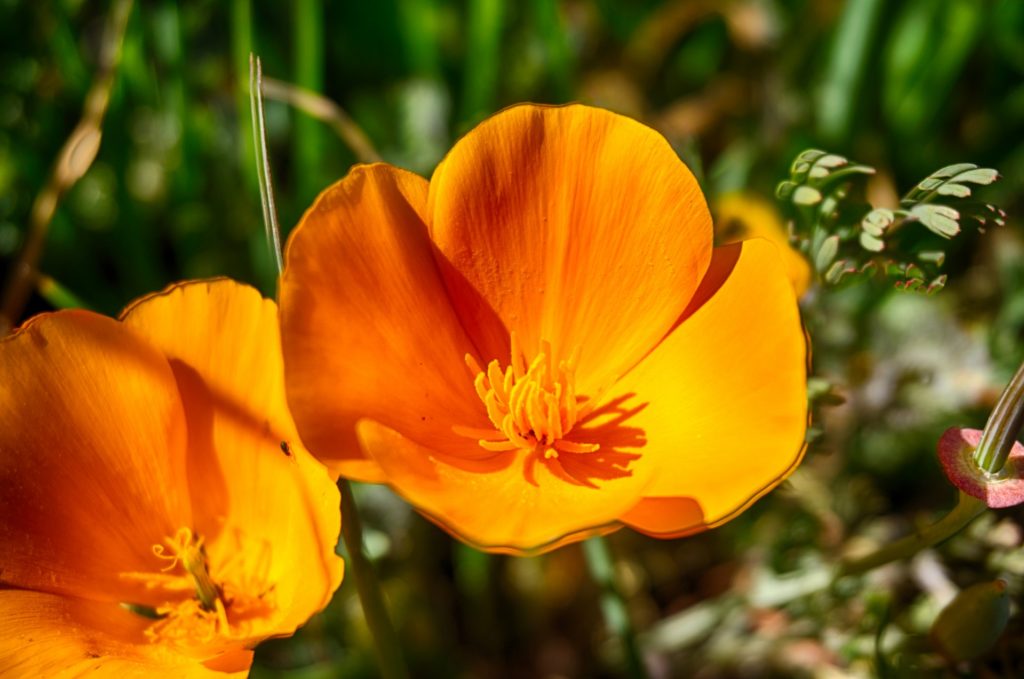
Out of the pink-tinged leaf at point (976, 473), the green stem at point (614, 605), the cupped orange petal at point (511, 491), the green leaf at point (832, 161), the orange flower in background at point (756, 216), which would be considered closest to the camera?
the cupped orange petal at point (511, 491)

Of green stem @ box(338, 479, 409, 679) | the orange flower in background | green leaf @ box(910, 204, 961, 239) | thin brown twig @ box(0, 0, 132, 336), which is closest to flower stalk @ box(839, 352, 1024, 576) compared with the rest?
green leaf @ box(910, 204, 961, 239)

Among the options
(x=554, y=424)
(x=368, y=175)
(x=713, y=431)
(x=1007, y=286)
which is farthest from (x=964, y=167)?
(x=1007, y=286)

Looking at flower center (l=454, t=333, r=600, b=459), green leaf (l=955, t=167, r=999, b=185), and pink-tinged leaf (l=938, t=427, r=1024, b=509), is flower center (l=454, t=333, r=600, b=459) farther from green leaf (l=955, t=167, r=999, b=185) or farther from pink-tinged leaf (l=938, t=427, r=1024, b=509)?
green leaf (l=955, t=167, r=999, b=185)

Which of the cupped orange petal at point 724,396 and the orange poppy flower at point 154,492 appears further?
the orange poppy flower at point 154,492

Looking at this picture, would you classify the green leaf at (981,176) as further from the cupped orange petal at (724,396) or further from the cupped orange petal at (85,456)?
the cupped orange petal at (85,456)

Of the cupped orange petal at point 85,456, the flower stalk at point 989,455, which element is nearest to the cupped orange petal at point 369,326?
the cupped orange petal at point 85,456

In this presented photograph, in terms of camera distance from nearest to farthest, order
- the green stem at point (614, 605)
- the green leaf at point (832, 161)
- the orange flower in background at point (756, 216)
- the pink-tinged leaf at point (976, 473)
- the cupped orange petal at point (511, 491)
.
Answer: the cupped orange petal at point (511, 491) → the pink-tinged leaf at point (976, 473) → the green leaf at point (832, 161) → the green stem at point (614, 605) → the orange flower in background at point (756, 216)
